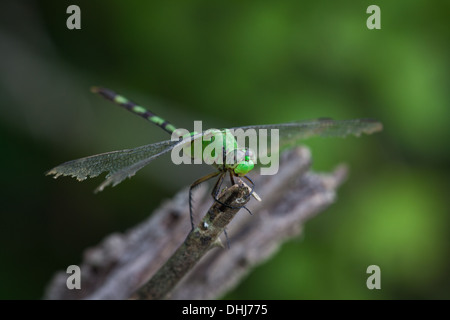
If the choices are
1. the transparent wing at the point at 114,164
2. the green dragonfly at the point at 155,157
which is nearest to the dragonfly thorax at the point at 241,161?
the green dragonfly at the point at 155,157

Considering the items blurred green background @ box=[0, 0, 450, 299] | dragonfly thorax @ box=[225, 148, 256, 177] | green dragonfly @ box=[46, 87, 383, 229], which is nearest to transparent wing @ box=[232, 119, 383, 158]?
green dragonfly @ box=[46, 87, 383, 229]

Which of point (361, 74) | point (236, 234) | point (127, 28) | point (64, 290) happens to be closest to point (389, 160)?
point (361, 74)

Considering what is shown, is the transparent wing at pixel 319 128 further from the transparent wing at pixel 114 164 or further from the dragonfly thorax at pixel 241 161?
the transparent wing at pixel 114 164

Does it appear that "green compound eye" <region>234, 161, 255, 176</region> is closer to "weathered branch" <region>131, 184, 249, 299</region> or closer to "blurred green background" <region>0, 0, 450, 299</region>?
"weathered branch" <region>131, 184, 249, 299</region>

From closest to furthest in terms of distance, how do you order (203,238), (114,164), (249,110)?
(203,238)
(114,164)
(249,110)

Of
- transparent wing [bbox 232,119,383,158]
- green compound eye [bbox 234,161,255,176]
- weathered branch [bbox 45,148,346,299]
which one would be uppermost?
transparent wing [bbox 232,119,383,158]

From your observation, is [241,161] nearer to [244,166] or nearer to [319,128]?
[244,166]

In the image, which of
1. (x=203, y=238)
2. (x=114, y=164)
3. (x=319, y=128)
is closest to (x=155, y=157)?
(x=114, y=164)
